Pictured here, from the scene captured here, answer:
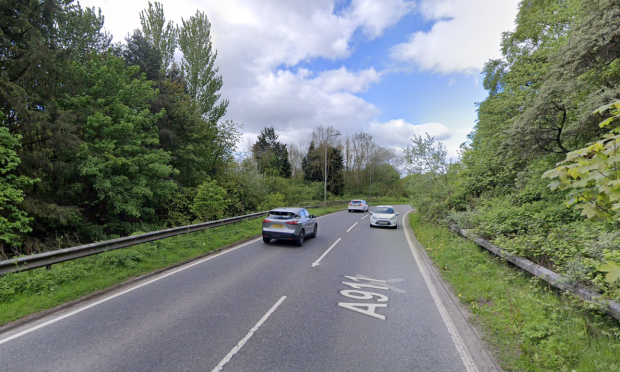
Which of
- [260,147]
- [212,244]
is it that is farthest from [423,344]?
[260,147]

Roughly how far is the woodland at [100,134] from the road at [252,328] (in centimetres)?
546

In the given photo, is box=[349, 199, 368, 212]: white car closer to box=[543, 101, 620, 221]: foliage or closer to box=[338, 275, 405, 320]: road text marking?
box=[338, 275, 405, 320]: road text marking

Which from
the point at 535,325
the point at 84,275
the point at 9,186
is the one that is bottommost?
the point at 84,275

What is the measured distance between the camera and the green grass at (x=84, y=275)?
5.00 meters

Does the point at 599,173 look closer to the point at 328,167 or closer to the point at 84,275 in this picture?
the point at 84,275

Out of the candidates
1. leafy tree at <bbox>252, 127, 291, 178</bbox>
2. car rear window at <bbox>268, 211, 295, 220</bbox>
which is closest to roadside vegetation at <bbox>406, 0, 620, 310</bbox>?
car rear window at <bbox>268, 211, 295, 220</bbox>

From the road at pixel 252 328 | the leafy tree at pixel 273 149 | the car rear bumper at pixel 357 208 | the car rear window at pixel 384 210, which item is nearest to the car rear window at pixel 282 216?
the road at pixel 252 328

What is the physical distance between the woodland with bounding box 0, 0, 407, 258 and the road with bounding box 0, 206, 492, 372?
5457 millimetres

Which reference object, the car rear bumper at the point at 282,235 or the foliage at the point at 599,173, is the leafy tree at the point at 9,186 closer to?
the car rear bumper at the point at 282,235

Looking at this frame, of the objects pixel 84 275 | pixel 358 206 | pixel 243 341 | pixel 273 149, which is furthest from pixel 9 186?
pixel 273 149

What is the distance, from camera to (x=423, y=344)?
13.3 feet

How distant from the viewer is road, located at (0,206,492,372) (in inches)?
138

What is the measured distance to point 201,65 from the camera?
86.9ft

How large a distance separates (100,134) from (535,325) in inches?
738
